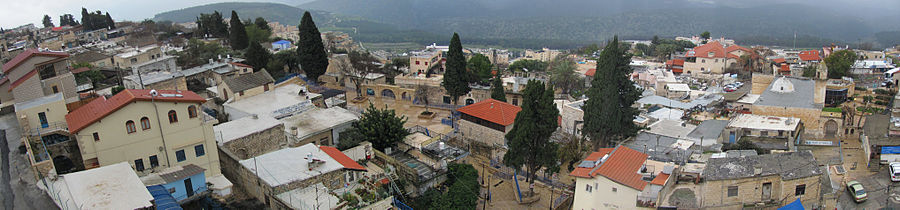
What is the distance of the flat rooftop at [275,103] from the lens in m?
28.2

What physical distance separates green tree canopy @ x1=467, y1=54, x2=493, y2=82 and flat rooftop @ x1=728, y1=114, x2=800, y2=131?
743 inches

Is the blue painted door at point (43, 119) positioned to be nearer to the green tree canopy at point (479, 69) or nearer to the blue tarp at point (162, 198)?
the blue tarp at point (162, 198)

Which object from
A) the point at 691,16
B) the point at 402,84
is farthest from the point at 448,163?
the point at 691,16

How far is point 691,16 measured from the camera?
18225cm

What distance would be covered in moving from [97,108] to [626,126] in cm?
2364

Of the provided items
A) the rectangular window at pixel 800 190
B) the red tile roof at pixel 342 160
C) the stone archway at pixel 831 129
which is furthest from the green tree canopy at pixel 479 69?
the rectangular window at pixel 800 190

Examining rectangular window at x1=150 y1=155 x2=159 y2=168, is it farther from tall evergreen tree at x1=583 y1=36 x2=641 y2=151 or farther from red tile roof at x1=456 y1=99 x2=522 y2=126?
tall evergreen tree at x1=583 y1=36 x2=641 y2=151

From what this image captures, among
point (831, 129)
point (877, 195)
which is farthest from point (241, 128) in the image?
point (831, 129)

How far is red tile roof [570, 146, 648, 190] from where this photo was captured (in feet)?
61.8

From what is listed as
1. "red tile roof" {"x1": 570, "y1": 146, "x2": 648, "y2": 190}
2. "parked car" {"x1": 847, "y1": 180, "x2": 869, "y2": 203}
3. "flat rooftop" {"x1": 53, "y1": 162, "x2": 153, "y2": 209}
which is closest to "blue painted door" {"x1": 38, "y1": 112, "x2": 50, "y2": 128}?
"flat rooftop" {"x1": 53, "y1": 162, "x2": 153, "y2": 209}

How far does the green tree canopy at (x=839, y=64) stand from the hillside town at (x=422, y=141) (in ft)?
8.39

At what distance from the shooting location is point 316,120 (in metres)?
26.1

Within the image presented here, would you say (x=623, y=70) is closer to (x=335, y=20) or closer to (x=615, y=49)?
(x=615, y=49)

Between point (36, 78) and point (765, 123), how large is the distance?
34220mm
